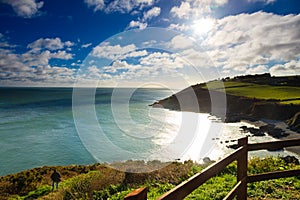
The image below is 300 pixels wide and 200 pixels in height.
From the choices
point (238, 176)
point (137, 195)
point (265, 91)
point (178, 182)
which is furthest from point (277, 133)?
point (137, 195)

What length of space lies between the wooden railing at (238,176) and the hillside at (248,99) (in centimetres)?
5579

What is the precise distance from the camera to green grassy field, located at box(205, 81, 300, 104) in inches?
2418

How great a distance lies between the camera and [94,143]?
1844 inches

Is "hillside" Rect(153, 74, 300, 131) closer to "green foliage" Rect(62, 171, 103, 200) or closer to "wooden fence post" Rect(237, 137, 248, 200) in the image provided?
"green foliage" Rect(62, 171, 103, 200)

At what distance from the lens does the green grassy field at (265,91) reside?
61.4 m

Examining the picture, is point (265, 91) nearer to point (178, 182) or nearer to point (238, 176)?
point (178, 182)

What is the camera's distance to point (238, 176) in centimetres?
283

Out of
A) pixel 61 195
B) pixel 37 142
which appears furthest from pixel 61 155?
pixel 61 195

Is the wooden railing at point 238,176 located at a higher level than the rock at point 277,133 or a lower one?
higher

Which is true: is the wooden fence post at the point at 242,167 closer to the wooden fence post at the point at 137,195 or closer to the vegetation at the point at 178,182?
the wooden fence post at the point at 137,195

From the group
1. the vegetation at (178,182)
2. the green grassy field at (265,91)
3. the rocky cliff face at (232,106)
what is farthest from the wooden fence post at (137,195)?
the green grassy field at (265,91)

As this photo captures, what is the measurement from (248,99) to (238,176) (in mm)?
71375

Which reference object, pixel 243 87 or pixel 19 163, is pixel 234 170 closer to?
pixel 19 163

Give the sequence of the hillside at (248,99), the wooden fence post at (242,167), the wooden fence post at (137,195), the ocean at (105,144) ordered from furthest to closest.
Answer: the hillside at (248,99) → the ocean at (105,144) → the wooden fence post at (242,167) → the wooden fence post at (137,195)
